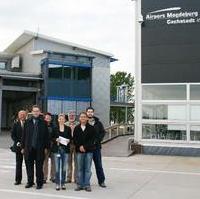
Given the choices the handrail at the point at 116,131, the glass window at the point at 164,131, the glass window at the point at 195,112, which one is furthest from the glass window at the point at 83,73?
the glass window at the point at 195,112

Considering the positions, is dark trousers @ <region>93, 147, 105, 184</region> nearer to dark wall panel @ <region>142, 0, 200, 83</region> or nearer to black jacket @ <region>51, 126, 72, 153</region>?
black jacket @ <region>51, 126, 72, 153</region>

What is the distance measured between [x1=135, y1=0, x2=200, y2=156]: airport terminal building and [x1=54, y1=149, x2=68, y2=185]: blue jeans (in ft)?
33.3

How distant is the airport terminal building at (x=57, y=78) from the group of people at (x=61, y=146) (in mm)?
23478

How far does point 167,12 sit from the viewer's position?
67.3 ft

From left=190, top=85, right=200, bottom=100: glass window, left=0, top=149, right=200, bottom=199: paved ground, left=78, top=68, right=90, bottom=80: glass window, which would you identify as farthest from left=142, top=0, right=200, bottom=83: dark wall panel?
left=78, top=68, right=90, bottom=80: glass window

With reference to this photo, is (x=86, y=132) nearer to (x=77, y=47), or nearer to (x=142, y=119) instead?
(x=142, y=119)

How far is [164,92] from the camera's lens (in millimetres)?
20359

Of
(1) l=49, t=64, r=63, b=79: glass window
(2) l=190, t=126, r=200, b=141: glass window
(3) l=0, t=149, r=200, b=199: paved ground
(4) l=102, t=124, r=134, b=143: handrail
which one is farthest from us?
(1) l=49, t=64, r=63, b=79: glass window

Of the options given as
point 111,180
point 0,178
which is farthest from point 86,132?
point 0,178

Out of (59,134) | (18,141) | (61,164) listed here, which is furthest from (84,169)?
(18,141)

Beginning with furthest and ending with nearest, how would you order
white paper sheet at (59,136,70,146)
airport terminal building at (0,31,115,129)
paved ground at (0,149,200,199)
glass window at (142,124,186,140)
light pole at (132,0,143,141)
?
airport terminal building at (0,31,115,129) < light pole at (132,0,143,141) < glass window at (142,124,186,140) < white paper sheet at (59,136,70,146) < paved ground at (0,149,200,199)

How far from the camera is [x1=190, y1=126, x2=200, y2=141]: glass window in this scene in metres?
19.7

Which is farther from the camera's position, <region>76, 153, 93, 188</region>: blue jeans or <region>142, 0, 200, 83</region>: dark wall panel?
<region>142, 0, 200, 83</region>: dark wall panel

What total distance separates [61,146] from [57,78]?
2476cm
